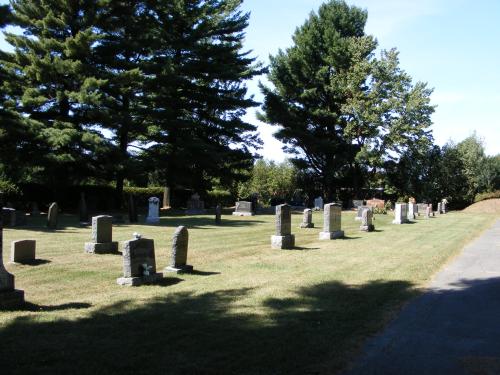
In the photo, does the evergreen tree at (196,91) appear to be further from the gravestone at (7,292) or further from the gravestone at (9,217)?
the gravestone at (7,292)

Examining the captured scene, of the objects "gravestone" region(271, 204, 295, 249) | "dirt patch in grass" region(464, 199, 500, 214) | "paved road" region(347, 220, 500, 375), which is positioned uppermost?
"dirt patch in grass" region(464, 199, 500, 214)

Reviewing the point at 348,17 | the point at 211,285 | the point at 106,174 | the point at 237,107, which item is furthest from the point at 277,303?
the point at 348,17

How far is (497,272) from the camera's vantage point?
35.4 feet

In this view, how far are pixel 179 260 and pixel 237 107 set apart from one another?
29.7 meters

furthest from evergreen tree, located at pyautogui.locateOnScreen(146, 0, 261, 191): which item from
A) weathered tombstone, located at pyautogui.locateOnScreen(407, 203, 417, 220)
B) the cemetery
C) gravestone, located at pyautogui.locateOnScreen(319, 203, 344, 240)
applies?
gravestone, located at pyautogui.locateOnScreen(319, 203, 344, 240)

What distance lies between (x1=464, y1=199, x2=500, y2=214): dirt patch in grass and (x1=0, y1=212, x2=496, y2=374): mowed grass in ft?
119

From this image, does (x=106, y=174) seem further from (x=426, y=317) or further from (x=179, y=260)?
(x=426, y=317)

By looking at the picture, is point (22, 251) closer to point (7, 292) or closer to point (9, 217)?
point (7, 292)

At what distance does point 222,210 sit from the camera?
37.8 meters


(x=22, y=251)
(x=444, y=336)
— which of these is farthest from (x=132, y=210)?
(x=444, y=336)

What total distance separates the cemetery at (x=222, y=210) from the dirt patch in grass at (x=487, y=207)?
0.76ft

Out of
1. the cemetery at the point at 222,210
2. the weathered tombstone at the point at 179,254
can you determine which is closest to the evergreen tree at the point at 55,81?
the cemetery at the point at 222,210

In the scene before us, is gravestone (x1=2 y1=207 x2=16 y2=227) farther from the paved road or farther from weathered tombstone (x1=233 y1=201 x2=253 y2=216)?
the paved road

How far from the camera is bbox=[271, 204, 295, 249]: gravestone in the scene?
48.0 ft
